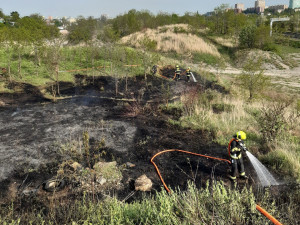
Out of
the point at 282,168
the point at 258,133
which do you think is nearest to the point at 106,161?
the point at 282,168

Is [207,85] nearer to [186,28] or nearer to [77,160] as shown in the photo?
[77,160]

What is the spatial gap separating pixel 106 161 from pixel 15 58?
15371 millimetres

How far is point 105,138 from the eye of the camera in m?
7.25

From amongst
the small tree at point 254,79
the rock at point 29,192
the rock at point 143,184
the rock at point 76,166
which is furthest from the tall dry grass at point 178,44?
the rock at point 29,192

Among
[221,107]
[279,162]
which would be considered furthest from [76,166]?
[221,107]

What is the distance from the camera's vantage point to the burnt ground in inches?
207

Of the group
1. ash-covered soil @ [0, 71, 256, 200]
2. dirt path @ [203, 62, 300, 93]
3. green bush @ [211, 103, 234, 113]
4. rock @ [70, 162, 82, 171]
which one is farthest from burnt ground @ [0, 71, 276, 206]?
dirt path @ [203, 62, 300, 93]

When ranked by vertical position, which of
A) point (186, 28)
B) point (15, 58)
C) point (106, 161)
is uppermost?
point (186, 28)

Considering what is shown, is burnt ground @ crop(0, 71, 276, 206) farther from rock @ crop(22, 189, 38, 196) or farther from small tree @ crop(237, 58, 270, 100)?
small tree @ crop(237, 58, 270, 100)

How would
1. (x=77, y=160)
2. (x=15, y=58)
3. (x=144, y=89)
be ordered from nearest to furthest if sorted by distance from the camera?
1. (x=77, y=160)
2. (x=144, y=89)
3. (x=15, y=58)

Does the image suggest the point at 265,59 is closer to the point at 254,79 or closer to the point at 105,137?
the point at 254,79

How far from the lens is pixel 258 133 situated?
24.5ft

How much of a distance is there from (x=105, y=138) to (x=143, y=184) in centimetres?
289

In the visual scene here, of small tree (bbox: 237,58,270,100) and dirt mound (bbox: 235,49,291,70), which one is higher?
dirt mound (bbox: 235,49,291,70)
